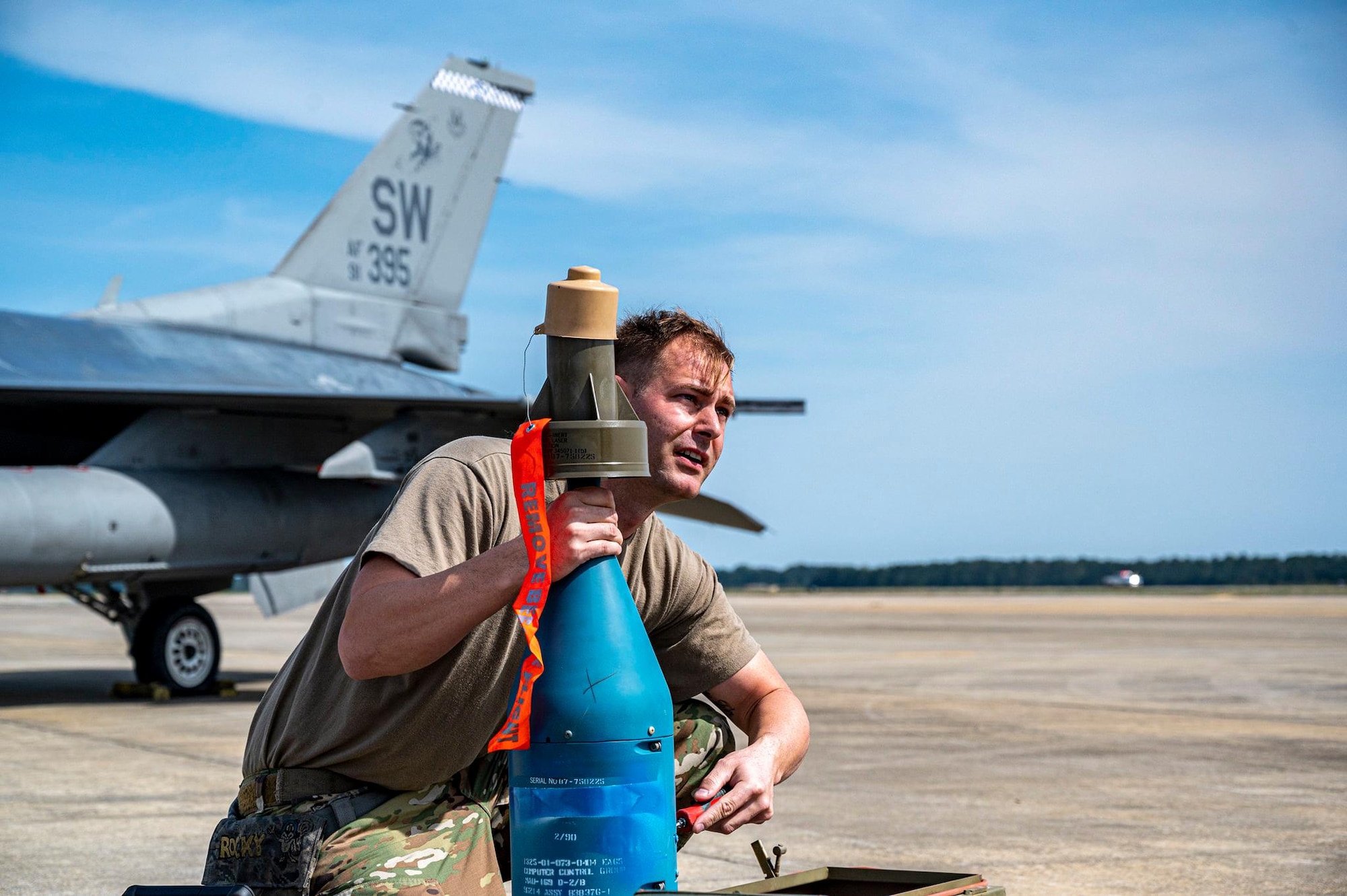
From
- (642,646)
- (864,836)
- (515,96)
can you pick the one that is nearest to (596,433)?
(642,646)

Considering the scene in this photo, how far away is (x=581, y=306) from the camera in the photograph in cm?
211

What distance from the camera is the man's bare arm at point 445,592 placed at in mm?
2082

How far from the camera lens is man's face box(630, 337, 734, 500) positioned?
2.51 m

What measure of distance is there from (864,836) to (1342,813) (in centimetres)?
210

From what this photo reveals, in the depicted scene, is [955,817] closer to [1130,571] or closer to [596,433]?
[596,433]

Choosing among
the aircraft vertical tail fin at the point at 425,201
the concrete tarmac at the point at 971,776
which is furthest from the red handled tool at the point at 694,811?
the aircraft vertical tail fin at the point at 425,201

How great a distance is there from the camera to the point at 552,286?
2102 millimetres

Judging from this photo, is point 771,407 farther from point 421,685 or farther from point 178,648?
point 421,685

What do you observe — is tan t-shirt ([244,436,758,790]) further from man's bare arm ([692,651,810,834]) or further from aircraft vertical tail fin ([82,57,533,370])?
aircraft vertical tail fin ([82,57,533,370])

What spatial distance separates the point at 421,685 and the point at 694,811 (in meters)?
0.56

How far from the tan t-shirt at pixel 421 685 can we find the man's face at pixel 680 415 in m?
0.25

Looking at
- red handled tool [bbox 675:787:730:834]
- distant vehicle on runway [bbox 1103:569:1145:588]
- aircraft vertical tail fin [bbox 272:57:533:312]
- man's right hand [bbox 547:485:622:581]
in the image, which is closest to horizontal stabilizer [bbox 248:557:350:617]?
aircraft vertical tail fin [bbox 272:57:533:312]

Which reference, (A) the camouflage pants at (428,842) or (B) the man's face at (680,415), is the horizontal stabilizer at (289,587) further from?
(B) the man's face at (680,415)

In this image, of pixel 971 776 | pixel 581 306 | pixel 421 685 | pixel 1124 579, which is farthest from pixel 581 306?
pixel 1124 579
